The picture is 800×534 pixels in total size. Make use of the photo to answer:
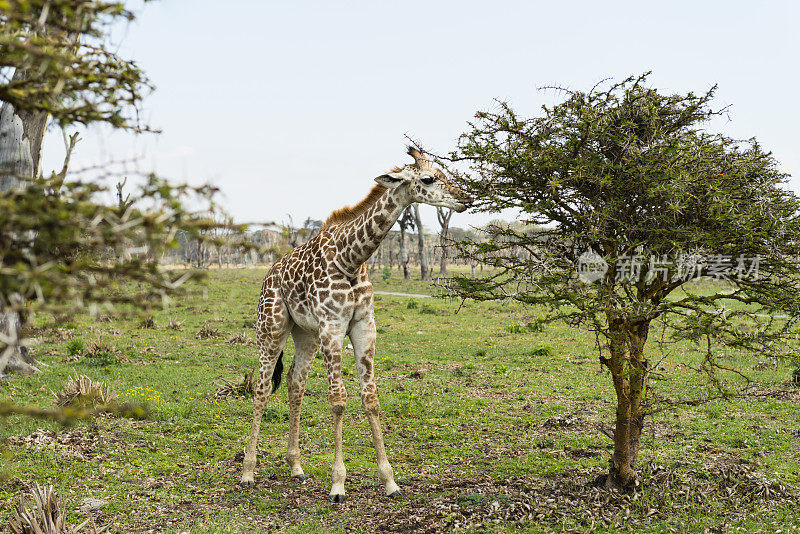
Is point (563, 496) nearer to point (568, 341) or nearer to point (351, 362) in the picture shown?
point (351, 362)

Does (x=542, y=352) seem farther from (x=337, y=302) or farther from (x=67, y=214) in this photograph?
(x=67, y=214)

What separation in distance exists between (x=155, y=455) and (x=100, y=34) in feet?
24.7

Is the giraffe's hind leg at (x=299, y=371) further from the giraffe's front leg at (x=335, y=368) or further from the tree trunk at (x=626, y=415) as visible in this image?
the tree trunk at (x=626, y=415)

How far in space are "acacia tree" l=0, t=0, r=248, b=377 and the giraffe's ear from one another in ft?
14.1

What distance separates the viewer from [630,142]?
628 cm

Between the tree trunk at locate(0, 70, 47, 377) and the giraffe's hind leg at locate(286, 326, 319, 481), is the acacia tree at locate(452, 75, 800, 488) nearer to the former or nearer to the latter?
the giraffe's hind leg at locate(286, 326, 319, 481)

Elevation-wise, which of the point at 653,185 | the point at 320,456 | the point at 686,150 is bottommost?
the point at 320,456

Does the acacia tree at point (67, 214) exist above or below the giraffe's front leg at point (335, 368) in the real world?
above

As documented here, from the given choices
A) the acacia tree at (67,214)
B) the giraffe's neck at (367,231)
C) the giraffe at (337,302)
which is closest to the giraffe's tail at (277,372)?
the giraffe at (337,302)

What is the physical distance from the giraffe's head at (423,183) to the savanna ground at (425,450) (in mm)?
3009

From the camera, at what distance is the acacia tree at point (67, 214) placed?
109 inches

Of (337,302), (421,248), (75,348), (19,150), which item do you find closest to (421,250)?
(421,248)

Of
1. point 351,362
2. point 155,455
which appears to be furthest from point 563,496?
point 351,362

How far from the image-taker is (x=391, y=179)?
301 inches
